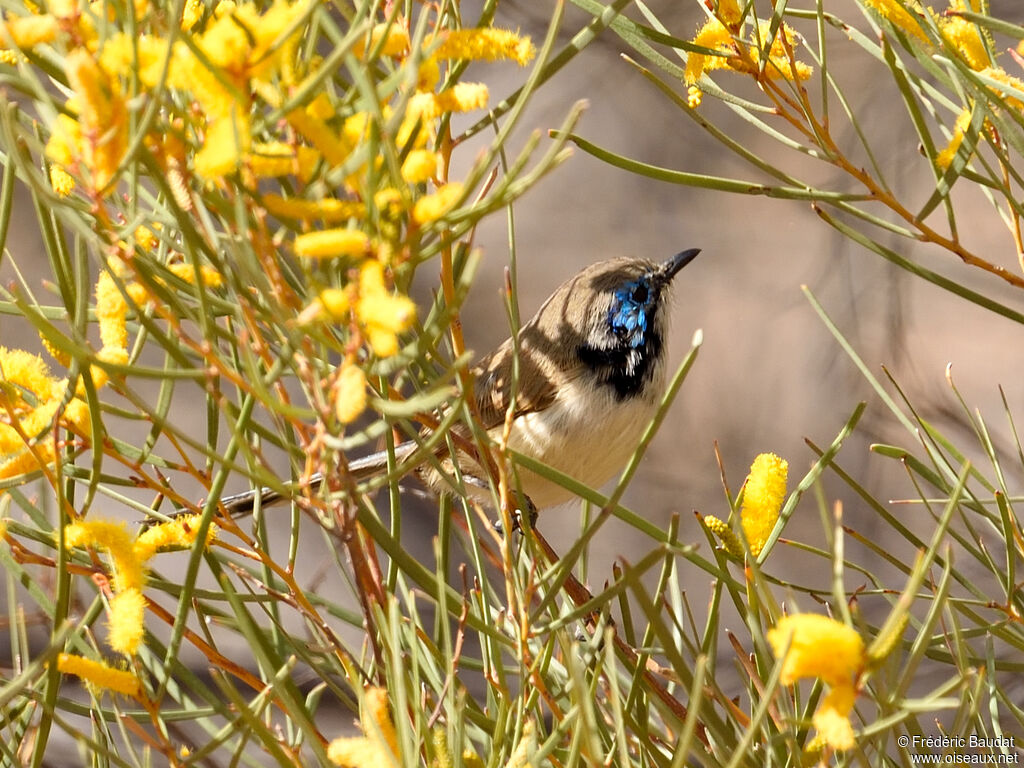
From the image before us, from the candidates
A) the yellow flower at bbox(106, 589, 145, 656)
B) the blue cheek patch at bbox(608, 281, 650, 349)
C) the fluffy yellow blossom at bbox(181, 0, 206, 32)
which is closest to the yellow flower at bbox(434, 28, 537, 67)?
the fluffy yellow blossom at bbox(181, 0, 206, 32)

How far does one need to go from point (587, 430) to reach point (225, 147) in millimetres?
1550

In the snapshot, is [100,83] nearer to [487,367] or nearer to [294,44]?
[294,44]

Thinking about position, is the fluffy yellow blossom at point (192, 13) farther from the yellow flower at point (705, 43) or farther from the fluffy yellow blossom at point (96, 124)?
the yellow flower at point (705, 43)

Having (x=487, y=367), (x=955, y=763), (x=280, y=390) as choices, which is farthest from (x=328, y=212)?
(x=487, y=367)

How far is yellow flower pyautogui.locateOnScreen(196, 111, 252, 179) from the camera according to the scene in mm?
447

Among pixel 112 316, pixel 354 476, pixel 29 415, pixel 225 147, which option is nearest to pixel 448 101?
pixel 225 147

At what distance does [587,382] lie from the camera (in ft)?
6.63

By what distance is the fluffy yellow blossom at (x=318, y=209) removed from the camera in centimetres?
50

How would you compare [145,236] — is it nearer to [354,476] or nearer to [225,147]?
[225,147]

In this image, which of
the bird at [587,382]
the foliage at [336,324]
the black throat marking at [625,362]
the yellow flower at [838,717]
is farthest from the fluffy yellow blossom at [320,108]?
the black throat marking at [625,362]

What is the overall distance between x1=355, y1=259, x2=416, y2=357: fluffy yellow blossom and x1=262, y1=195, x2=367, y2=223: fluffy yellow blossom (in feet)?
0.09

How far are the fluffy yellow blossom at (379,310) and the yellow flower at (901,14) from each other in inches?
18.0

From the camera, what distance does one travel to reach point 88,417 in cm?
71

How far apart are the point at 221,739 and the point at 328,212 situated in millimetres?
406
